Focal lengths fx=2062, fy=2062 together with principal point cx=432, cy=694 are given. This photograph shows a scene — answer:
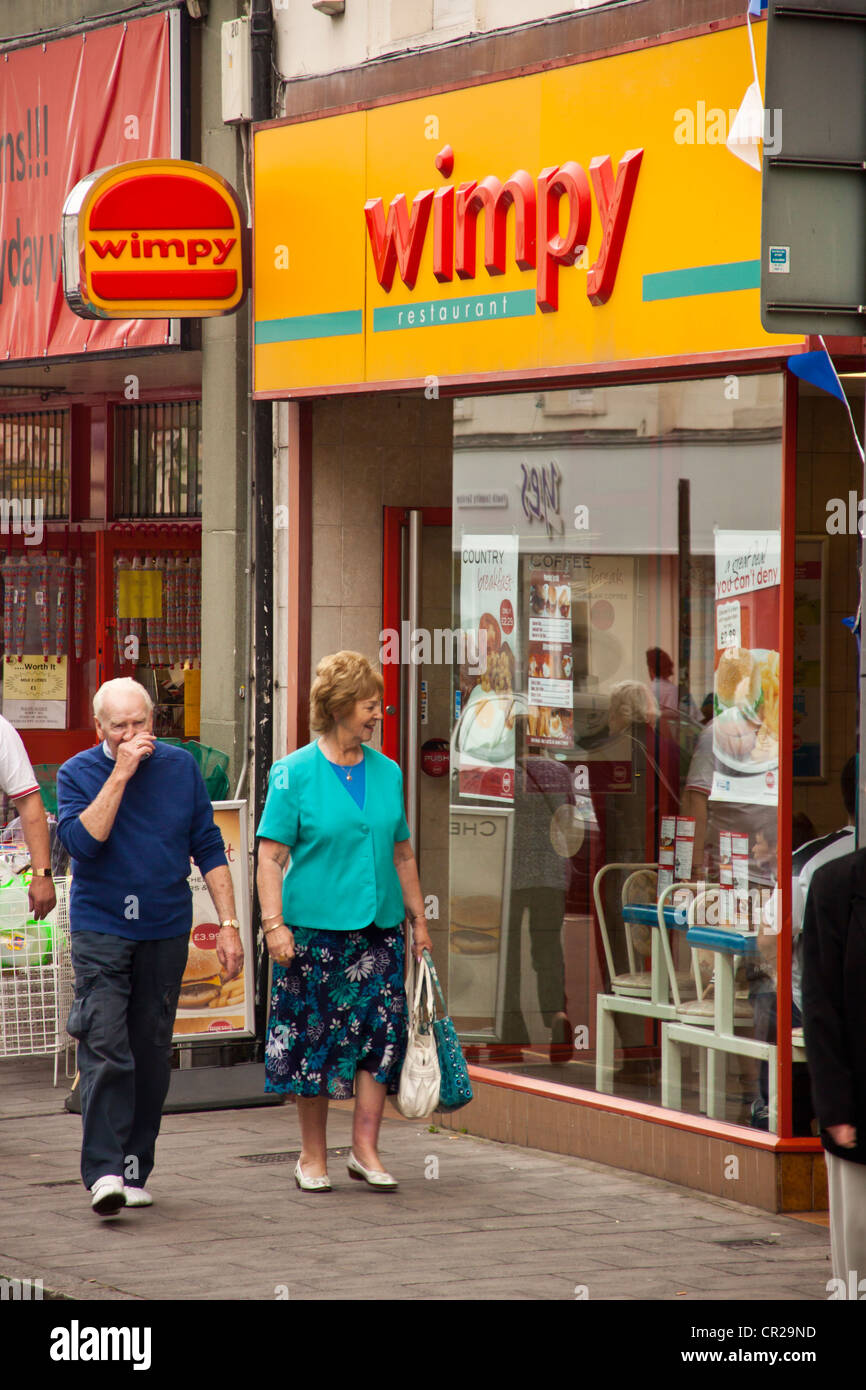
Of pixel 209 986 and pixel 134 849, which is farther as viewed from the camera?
pixel 209 986

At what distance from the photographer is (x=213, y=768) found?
9.82 metres

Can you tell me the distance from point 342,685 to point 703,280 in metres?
1.93

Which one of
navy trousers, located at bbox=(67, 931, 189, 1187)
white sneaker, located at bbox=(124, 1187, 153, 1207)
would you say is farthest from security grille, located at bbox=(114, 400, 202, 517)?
white sneaker, located at bbox=(124, 1187, 153, 1207)

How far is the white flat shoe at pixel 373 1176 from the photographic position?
7.39m

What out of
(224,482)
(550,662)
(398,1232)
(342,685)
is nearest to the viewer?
(398,1232)

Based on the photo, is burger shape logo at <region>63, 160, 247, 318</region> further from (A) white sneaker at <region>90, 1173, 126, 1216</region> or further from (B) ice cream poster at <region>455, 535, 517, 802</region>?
(A) white sneaker at <region>90, 1173, 126, 1216</region>

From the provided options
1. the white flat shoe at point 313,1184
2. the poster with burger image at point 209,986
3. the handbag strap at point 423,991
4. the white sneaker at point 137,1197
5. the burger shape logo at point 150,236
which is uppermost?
the burger shape logo at point 150,236

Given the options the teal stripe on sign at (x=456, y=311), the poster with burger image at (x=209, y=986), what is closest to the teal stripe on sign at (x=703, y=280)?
the teal stripe on sign at (x=456, y=311)

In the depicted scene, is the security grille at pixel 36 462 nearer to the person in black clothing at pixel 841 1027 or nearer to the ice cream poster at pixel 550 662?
the ice cream poster at pixel 550 662

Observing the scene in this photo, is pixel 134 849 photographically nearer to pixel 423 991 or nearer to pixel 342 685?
pixel 342 685

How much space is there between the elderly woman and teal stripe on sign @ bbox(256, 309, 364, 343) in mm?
2342

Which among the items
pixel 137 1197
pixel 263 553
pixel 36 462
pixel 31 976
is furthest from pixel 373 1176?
pixel 36 462

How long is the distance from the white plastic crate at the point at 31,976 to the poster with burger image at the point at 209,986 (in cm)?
55

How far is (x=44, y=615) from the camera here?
13.6 m
